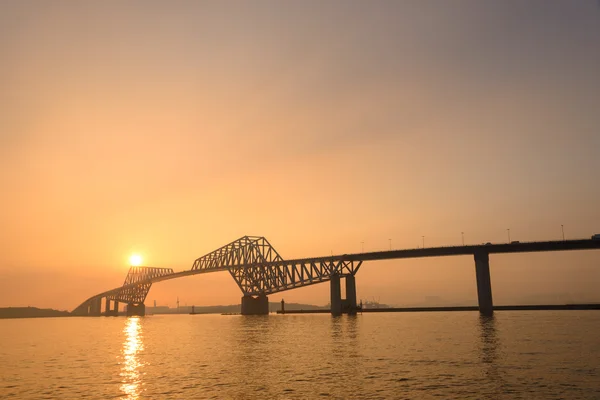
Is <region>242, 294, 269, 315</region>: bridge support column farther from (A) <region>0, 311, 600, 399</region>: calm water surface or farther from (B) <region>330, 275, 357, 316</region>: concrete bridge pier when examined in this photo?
(A) <region>0, 311, 600, 399</region>: calm water surface

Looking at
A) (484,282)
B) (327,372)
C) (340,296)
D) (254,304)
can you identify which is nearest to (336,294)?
(340,296)

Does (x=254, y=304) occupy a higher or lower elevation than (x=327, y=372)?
lower

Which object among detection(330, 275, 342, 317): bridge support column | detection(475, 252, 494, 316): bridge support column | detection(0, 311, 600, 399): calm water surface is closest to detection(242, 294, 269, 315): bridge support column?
detection(330, 275, 342, 317): bridge support column

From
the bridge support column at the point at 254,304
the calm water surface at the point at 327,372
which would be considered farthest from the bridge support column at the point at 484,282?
the bridge support column at the point at 254,304

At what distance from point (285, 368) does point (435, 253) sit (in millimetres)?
113006

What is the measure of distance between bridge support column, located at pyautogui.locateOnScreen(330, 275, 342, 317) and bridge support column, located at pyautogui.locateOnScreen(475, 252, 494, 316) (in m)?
46.1

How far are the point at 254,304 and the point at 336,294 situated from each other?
5450 cm

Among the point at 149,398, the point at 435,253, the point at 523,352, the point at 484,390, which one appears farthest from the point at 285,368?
the point at 435,253

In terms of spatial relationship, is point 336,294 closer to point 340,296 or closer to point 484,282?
point 340,296

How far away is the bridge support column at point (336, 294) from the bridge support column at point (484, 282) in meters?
46.1

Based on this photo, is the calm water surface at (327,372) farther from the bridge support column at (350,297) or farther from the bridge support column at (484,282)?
the bridge support column at (350,297)

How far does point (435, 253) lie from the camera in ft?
460

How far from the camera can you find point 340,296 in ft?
516

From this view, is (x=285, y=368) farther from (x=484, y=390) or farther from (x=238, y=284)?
(x=238, y=284)
